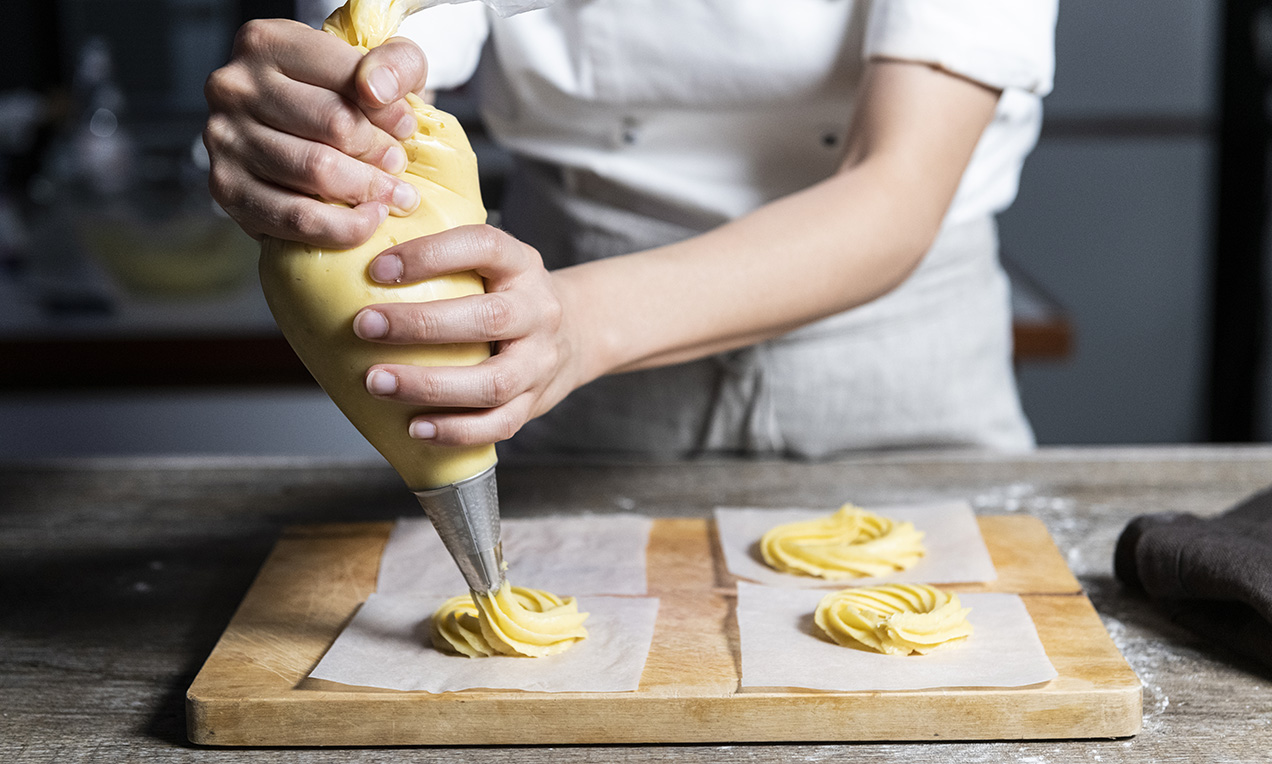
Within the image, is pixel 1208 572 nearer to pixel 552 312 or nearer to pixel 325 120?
pixel 552 312

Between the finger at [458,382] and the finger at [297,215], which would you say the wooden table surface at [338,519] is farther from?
the finger at [297,215]

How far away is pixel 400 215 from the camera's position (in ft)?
2.52

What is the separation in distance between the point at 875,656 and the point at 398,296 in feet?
1.47

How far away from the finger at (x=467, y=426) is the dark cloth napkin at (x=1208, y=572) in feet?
1.82

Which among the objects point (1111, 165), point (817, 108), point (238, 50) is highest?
point (238, 50)

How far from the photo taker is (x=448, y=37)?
3.98ft

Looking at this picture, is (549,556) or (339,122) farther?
(549,556)

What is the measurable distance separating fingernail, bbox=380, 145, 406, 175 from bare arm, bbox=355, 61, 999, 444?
0.06 meters

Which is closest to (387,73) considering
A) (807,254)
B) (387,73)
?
(387,73)

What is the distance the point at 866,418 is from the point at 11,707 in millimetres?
987

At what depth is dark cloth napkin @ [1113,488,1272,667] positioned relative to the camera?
0.90m

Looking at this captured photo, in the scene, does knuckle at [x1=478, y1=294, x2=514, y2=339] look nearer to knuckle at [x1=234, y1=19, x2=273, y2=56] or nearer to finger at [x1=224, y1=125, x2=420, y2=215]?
finger at [x1=224, y1=125, x2=420, y2=215]

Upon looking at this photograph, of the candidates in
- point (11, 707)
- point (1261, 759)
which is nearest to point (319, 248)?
point (11, 707)

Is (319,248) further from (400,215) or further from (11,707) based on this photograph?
(11,707)
